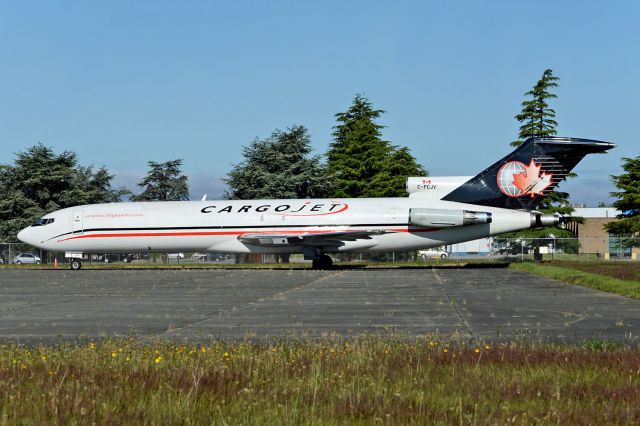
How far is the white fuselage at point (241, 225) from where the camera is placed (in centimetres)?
4281

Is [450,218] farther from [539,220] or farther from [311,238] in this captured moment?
[311,238]

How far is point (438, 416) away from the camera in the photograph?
20.2 ft

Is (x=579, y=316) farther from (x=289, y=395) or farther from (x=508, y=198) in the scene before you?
(x=508, y=198)

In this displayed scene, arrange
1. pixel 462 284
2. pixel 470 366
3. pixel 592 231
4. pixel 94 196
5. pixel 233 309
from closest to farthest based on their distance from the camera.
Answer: pixel 470 366
pixel 233 309
pixel 462 284
pixel 94 196
pixel 592 231

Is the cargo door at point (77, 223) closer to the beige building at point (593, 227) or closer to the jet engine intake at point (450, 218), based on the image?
the jet engine intake at point (450, 218)

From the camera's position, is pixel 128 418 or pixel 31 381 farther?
pixel 31 381

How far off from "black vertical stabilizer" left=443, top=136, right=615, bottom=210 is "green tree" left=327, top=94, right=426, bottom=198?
37.2 m

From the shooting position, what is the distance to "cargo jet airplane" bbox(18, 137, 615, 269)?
42.2 meters

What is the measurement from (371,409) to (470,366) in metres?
2.68

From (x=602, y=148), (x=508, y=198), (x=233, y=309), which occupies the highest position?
(x=602, y=148)

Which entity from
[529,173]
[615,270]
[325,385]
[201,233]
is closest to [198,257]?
[201,233]

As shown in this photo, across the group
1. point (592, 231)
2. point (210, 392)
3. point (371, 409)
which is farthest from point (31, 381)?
point (592, 231)

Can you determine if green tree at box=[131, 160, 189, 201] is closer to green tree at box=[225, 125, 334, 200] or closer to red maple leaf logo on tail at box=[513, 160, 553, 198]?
green tree at box=[225, 125, 334, 200]

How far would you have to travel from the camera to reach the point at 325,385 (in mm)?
7539
